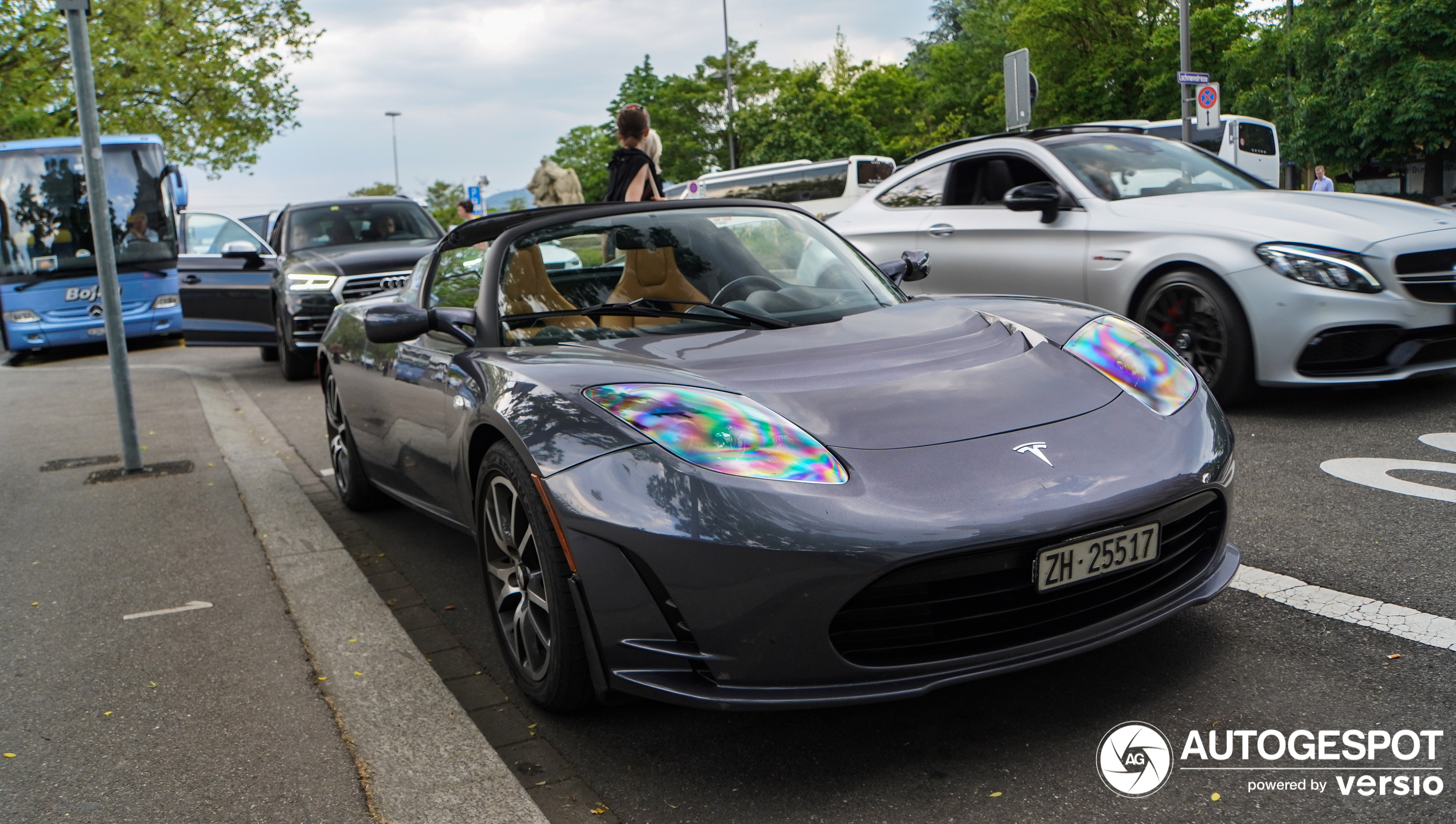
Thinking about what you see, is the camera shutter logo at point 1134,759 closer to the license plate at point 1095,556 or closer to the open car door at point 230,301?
the license plate at point 1095,556

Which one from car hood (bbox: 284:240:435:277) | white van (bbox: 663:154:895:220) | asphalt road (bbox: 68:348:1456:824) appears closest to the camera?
asphalt road (bbox: 68:348:1456:824)

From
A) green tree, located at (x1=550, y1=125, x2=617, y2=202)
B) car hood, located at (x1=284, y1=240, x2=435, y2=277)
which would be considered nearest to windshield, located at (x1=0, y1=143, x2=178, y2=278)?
car hood, located at (x1=284, y1=240, x2=435, y2=277)

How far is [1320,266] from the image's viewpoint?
5.52m

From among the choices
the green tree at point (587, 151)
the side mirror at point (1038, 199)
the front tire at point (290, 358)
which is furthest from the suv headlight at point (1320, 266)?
the green tree at point (587, 151)

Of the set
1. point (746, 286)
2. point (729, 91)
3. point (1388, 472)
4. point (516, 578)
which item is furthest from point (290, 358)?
point (729, 91)

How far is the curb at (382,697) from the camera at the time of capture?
265 centimetres

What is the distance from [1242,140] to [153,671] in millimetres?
27453

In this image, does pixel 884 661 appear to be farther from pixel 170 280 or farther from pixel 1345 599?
pixel 170 280

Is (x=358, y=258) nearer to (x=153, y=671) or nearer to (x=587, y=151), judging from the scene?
(x=153, y=671)

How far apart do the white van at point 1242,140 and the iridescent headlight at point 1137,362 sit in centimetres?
2380

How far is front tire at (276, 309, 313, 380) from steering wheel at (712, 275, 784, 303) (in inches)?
319

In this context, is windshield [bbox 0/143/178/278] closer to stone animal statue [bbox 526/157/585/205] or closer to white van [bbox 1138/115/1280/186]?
stone animal statue [bbox 526/157/585/205]

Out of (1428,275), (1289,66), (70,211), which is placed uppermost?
(1289,66)

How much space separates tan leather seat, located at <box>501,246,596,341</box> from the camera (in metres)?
3.77
